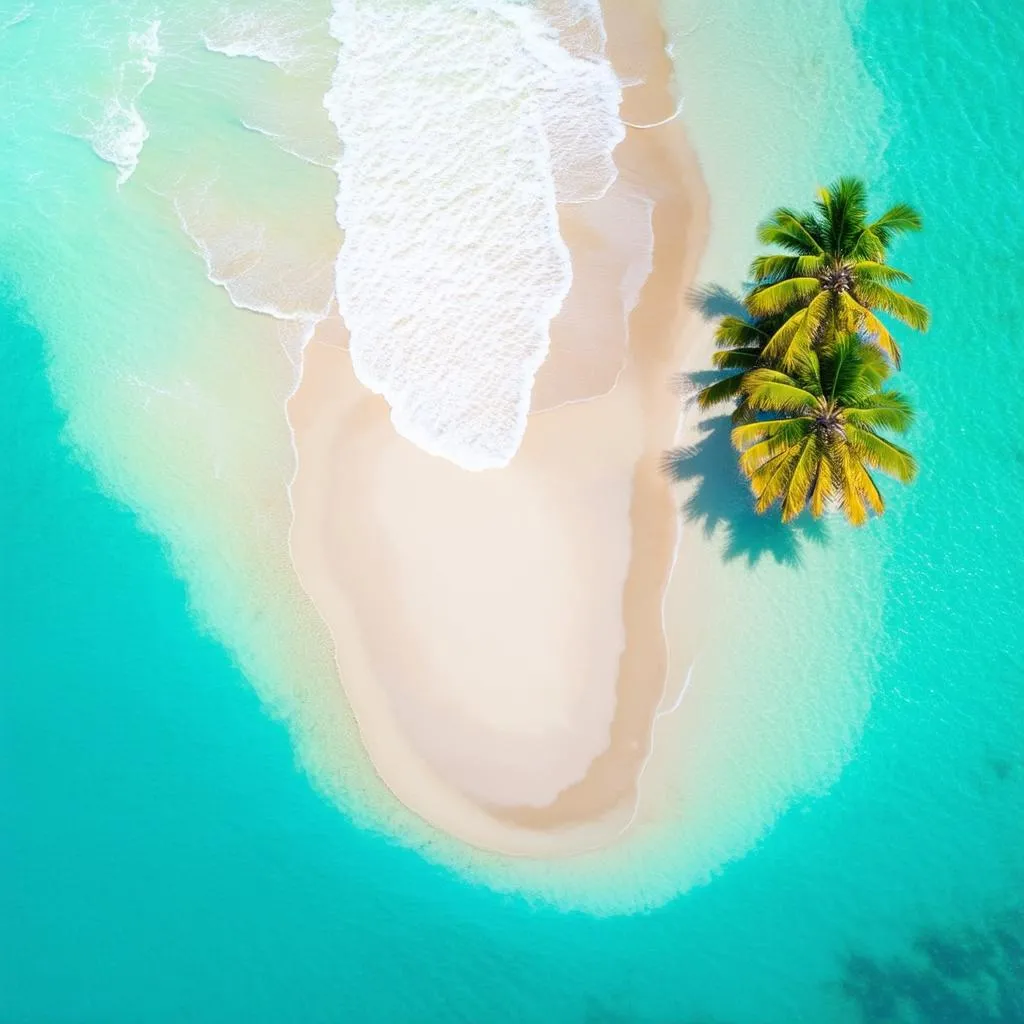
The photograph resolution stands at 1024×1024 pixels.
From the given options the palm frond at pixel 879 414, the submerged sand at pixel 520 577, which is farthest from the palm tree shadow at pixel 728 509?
the palm frond at pixel 879 414

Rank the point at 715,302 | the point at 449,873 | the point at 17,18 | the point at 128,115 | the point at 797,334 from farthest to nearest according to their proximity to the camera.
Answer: the point at 17,18, the point at 128,115, the point at 715,302, the point at 449,873, the point at 797,334

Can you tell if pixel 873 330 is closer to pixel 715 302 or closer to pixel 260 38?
pixel 715 302

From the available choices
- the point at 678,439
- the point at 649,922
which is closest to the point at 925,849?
the point at 649,922

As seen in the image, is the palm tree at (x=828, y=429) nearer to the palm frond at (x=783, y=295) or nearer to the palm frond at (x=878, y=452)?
the palm frond at (x=878, y=452)

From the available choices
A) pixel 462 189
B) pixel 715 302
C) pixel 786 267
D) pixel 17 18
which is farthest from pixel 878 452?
pixel 17 18

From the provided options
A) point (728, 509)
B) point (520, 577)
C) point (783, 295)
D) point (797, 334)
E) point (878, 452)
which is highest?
point (783, 295)

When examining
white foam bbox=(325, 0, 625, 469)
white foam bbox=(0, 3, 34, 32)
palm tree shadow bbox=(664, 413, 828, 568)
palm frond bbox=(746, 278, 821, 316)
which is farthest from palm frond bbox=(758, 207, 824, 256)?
white foam bbox=(0, 3, 34, 32)
